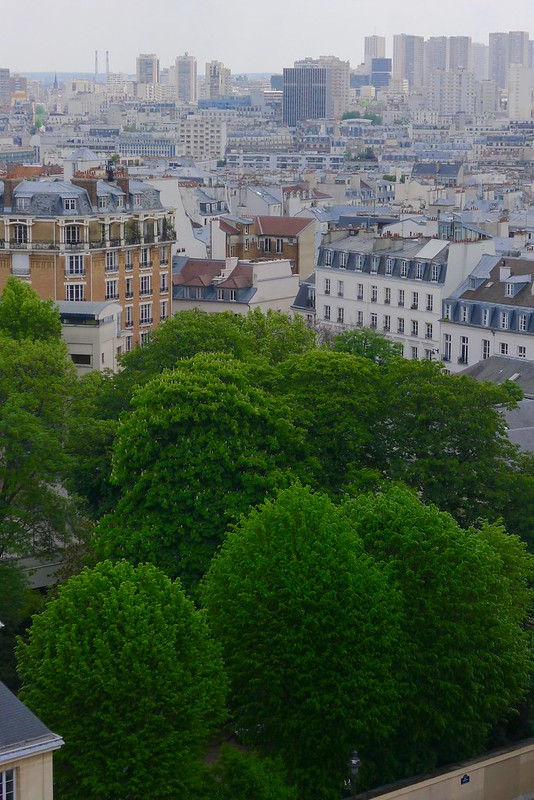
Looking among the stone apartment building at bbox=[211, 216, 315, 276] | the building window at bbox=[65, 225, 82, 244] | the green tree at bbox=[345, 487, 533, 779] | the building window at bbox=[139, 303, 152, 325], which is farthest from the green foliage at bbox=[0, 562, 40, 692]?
the stone apartment building at bbox=[211, 216, 315, 276]

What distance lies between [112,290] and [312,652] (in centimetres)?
4825

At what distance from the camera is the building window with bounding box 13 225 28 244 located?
256 ft

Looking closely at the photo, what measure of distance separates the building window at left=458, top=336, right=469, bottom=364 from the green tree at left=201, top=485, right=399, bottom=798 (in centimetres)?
4297

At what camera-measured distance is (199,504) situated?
134ft

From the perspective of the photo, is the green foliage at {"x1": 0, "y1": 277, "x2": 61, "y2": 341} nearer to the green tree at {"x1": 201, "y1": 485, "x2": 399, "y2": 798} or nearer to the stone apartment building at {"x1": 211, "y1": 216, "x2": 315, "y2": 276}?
the green tree at {"x1": 201, "y1": 485, "x2": 399, "y2": 798}

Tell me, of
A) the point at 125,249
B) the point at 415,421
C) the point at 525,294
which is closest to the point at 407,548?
the point at 415,421

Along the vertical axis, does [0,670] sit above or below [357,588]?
below

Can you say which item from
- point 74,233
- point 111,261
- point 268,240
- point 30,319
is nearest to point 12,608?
point 30,319

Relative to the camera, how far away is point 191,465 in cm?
4141

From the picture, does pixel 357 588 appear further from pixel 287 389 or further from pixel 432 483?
pixel 287 389

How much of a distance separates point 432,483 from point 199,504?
684cm

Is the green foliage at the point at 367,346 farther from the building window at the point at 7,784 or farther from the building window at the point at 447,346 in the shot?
the building window at the point at 7,784

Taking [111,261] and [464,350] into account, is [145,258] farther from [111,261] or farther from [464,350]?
[464,350]

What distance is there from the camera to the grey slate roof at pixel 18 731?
1086 inches
